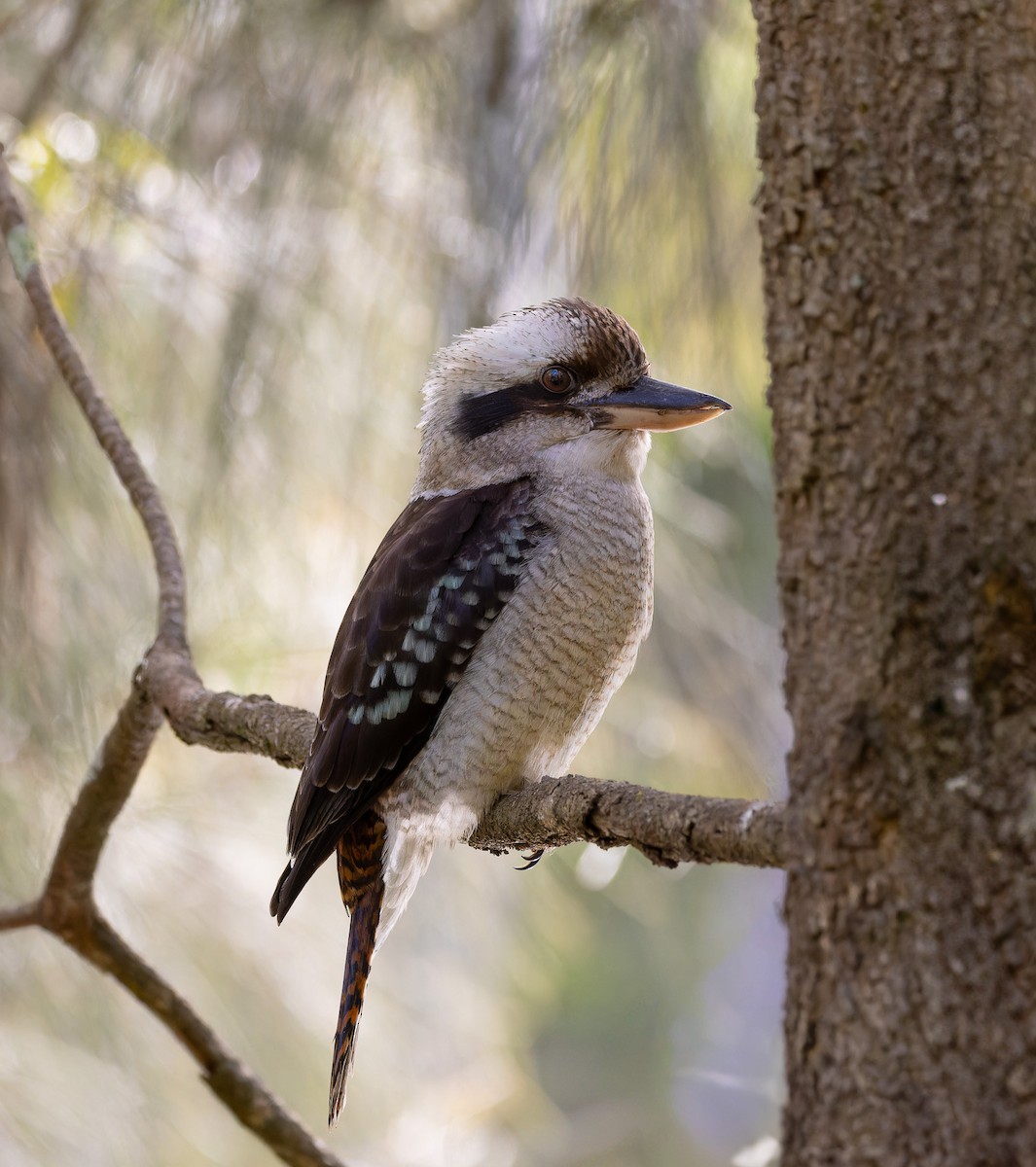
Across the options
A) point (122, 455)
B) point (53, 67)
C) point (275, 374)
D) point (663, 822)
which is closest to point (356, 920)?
point (122, 455)

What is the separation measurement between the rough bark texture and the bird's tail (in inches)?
47.1

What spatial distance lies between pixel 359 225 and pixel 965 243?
6.66ft

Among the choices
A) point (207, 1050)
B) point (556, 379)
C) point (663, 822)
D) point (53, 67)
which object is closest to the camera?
point (663, 822)

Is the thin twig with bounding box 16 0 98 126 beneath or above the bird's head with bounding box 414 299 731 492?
above

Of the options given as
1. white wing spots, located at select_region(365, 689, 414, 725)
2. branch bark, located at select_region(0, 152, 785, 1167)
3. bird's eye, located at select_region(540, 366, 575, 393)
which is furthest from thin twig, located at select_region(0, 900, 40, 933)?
bird's eye, located at select_region(540, 366, 575, 393)

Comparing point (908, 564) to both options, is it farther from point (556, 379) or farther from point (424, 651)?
point (556, 379)

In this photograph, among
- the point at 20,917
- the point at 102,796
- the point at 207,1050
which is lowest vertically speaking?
the point at 207,1050

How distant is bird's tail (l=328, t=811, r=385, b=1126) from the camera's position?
1.90 metres

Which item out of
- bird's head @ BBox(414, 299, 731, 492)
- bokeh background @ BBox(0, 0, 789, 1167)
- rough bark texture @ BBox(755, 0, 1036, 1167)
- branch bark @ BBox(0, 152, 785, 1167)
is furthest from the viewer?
bokeh background @ BBox(0, 0, 789, 1167)

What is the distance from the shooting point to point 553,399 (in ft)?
6.67

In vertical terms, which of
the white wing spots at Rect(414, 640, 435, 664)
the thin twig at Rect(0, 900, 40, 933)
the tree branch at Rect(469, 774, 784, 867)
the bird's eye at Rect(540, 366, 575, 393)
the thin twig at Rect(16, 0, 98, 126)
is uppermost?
the thin twig at Rect(16, 0, 98, 126)

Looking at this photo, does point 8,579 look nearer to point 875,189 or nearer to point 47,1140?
point 47,1140

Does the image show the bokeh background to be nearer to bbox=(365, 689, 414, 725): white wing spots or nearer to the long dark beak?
the long dark beak

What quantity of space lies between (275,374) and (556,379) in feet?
2.70
